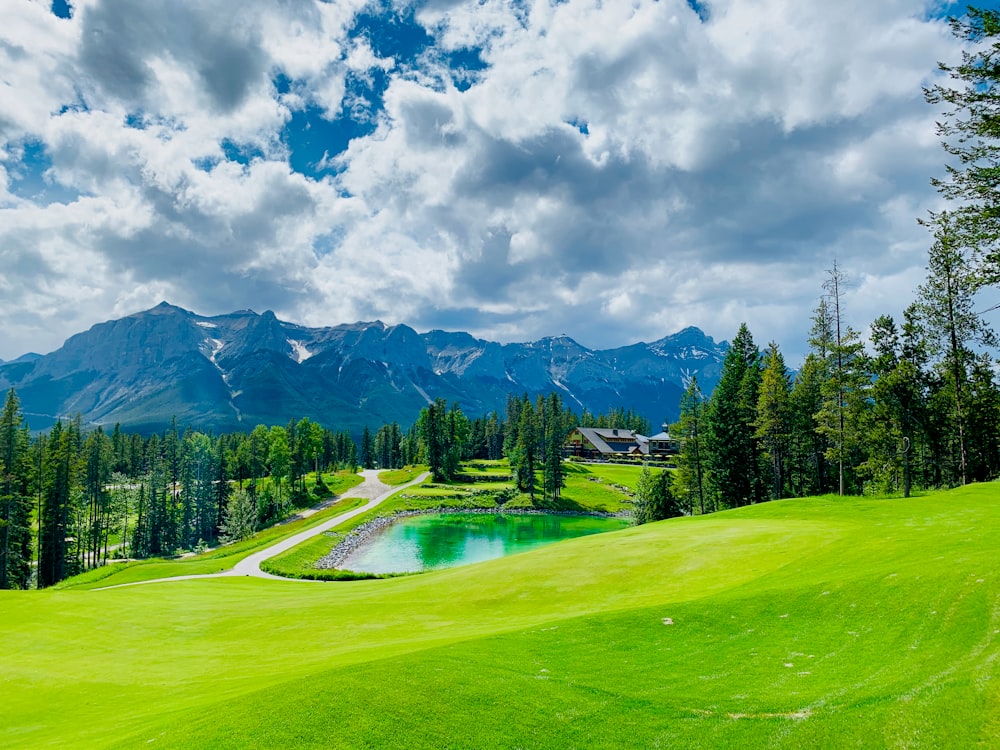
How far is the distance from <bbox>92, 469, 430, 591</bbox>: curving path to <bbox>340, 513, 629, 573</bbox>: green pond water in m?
7.61

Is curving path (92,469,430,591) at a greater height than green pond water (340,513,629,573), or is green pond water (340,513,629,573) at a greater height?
curving path (92,469,430,591)

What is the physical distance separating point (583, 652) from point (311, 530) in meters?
71.3

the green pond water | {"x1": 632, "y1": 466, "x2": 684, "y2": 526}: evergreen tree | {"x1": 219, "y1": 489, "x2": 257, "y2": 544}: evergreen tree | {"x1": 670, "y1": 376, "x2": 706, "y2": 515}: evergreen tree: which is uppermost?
{"x1": 670, "y1": 376, "x2": 706, "y2": 515}: evergreen tree

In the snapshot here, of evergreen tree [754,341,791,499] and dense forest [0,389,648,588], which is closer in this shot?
evergreen tree [754,341,791,499]

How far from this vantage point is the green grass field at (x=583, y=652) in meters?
11.0

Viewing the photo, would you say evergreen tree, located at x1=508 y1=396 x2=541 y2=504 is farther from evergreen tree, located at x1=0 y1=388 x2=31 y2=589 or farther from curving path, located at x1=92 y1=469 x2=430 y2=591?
evergreen tree, located at x1=0 y1=388 x2=31 y2=589

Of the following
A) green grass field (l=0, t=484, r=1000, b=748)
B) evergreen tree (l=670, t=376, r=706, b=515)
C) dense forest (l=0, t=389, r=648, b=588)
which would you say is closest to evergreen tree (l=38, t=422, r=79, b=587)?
dense forest (l=0, t=389, r=648, b=588)

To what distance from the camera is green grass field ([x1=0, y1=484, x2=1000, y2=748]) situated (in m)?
11.0

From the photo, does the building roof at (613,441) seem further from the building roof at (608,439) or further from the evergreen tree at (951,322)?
the evergreen tree at (951,322)

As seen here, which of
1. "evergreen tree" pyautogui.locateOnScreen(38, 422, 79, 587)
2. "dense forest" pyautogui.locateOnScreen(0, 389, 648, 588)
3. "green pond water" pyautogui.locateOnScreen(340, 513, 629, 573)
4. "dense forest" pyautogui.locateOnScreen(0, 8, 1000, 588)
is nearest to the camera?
"dense forest" pyautogui.locateOnScreen(0, 8, 1000, 588)

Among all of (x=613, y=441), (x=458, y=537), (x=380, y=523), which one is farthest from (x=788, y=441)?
(x=613, y=441)

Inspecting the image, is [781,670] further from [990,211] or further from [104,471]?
[104,471]

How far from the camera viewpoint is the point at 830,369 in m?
52.3

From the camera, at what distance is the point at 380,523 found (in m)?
94.1
